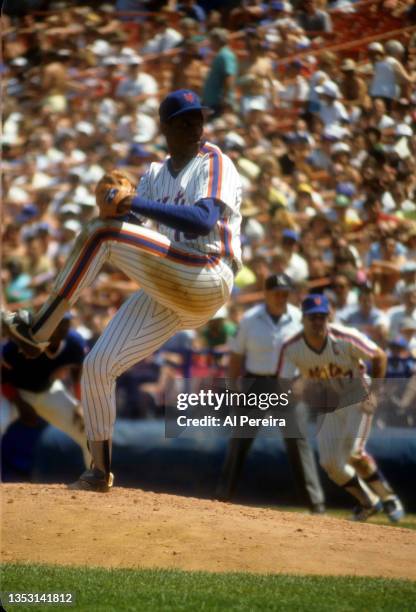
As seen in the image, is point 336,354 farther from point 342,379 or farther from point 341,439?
point 341,439

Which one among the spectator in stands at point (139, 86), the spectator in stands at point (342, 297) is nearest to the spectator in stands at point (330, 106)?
the spectator in stands at point (342, 297)

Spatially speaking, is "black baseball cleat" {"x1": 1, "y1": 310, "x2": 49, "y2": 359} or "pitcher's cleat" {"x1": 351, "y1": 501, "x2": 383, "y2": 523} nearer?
"black baseball cleat" {"x1": 1, "y1": 310, "x2": 49, "y2": 359}

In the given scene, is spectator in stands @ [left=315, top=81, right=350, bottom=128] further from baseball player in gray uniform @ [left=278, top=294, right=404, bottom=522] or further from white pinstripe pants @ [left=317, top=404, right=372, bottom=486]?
white pinstripe pants @ [left=317, top=404, right=372, bottom=486]

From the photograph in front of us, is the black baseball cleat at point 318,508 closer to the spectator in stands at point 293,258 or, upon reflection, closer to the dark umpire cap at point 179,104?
the spectator in stands at point 293,258

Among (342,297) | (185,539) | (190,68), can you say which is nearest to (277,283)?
(342,297)

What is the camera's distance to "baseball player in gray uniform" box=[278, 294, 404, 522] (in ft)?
22.0

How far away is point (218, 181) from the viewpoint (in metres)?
4.62

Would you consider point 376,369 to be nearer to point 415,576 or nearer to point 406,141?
point 406,141

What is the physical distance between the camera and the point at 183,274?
4594mm

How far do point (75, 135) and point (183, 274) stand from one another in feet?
21.8

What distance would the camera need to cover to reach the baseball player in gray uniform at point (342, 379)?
6711mm

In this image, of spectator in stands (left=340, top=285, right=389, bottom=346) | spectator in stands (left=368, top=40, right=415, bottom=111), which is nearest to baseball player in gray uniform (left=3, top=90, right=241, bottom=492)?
spectator in stands (left=368, top=40, right=415, bottom=111)

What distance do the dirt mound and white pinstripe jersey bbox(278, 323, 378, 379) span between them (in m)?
1.75

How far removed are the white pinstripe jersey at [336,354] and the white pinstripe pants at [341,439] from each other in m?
0.24
